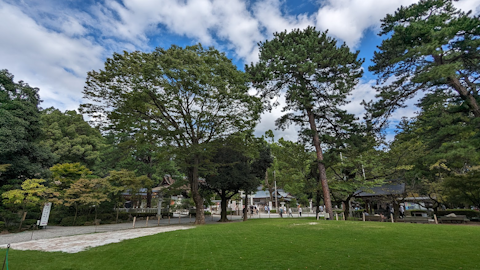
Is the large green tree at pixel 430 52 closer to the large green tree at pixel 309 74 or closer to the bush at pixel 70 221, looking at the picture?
the large green tree at pixel 309 74

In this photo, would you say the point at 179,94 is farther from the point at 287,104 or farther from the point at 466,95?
the point at 466,95

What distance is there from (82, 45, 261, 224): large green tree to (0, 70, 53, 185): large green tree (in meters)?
5.04

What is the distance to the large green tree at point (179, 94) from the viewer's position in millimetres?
14375

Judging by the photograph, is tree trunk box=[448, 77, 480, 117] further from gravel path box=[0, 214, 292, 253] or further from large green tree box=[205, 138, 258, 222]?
gravel path box=[0, 214, 292, 253]

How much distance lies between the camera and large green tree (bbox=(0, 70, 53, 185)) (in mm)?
15305

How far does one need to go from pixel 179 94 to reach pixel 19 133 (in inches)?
460

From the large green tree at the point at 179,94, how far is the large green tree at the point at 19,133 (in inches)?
198

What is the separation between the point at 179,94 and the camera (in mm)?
15664

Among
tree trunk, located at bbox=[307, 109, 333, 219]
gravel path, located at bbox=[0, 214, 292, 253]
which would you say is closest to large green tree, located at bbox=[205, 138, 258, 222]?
tree trunk, located at bbox=[307, 109, 333, 219]

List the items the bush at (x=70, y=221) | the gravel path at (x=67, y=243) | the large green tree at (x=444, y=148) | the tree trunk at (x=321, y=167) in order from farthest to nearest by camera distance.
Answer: the bush at (x=70, y=221) → the tree trunk at (x=321, y=167) → the large green tree at (x=444, y=148) → the gravel path at (x=67, y=243)

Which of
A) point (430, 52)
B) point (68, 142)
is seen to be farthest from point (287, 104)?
point (68, 142)

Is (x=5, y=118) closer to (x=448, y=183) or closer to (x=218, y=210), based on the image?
(x=218, y=210)

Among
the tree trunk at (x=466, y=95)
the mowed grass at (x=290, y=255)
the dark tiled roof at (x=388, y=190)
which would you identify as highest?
the tree trunk at (x=466, y=95)

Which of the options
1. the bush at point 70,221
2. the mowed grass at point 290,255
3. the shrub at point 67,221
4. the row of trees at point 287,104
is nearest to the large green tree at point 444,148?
the row of trees at point 287,104
